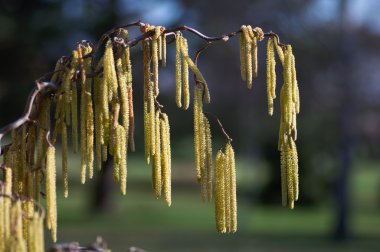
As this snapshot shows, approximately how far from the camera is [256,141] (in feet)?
70.4

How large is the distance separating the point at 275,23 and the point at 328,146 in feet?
15.0

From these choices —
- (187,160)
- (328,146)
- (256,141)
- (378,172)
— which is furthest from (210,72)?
(378,172)

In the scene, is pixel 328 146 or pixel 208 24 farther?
pixel 328 146

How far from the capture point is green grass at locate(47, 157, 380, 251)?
11727mm

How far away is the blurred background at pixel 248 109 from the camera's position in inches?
513

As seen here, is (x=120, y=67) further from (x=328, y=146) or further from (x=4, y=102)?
(x=328, y=146)

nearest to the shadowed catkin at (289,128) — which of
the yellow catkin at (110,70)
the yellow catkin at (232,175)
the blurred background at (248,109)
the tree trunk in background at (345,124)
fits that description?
the yellow catkin at (232,175)

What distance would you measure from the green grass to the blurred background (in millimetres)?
30

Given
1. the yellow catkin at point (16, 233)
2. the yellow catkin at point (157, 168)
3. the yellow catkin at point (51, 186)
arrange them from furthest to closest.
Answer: the yellow catkin at point (157, 168) < the yellow catkin at point (51, 186) < the yellow catkin at point (16, 233)

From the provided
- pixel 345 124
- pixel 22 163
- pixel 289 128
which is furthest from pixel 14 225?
pixel 345 124

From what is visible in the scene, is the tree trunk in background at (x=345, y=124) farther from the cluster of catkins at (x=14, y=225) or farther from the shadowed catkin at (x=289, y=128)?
the cluster of catkins at (x=14, y=225)

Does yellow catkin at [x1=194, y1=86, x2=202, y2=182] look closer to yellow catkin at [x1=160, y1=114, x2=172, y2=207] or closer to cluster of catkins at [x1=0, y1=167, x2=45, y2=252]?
yellow catkin at [x1=160, y1=114, x2=172, y2=207]

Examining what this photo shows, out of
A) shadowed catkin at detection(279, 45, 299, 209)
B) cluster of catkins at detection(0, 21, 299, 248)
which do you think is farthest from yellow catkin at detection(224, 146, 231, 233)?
shadowed catkin at detection(279, 45, 299, 209)

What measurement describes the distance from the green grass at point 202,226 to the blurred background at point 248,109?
30 mm
